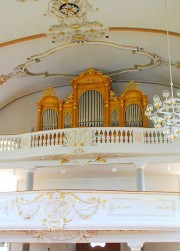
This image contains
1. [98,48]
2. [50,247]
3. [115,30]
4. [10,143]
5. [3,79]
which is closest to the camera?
[115,30]

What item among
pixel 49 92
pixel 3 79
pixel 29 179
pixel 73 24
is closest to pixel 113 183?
pixel 29 179

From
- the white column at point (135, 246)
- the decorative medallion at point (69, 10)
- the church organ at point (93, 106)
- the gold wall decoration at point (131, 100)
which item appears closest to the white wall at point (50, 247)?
the church organ at point (93, 106)

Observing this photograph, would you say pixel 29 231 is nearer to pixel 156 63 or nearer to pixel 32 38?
pixel 32 38

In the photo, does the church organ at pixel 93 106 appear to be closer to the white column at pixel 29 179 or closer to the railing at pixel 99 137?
the railing at pixel 99 137

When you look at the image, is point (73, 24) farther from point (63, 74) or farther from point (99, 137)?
point (99, 137)

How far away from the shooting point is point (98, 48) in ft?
41.2

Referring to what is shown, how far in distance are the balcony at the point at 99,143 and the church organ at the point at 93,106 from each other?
0.69 m

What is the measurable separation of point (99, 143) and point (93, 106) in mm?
1748

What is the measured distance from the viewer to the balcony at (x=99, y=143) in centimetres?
1210

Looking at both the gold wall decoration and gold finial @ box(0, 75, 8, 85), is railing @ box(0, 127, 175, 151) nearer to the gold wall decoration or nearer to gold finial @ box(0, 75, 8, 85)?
the gold wall decoration

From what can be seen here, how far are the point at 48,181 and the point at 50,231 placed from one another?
5064 mm

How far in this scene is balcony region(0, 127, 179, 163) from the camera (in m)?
12.1

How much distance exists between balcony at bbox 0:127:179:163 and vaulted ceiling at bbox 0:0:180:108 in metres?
2.42

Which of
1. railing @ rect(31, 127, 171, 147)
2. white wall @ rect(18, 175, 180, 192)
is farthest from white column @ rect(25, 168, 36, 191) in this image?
white wall @ rect(18, 175, 180, 192)
